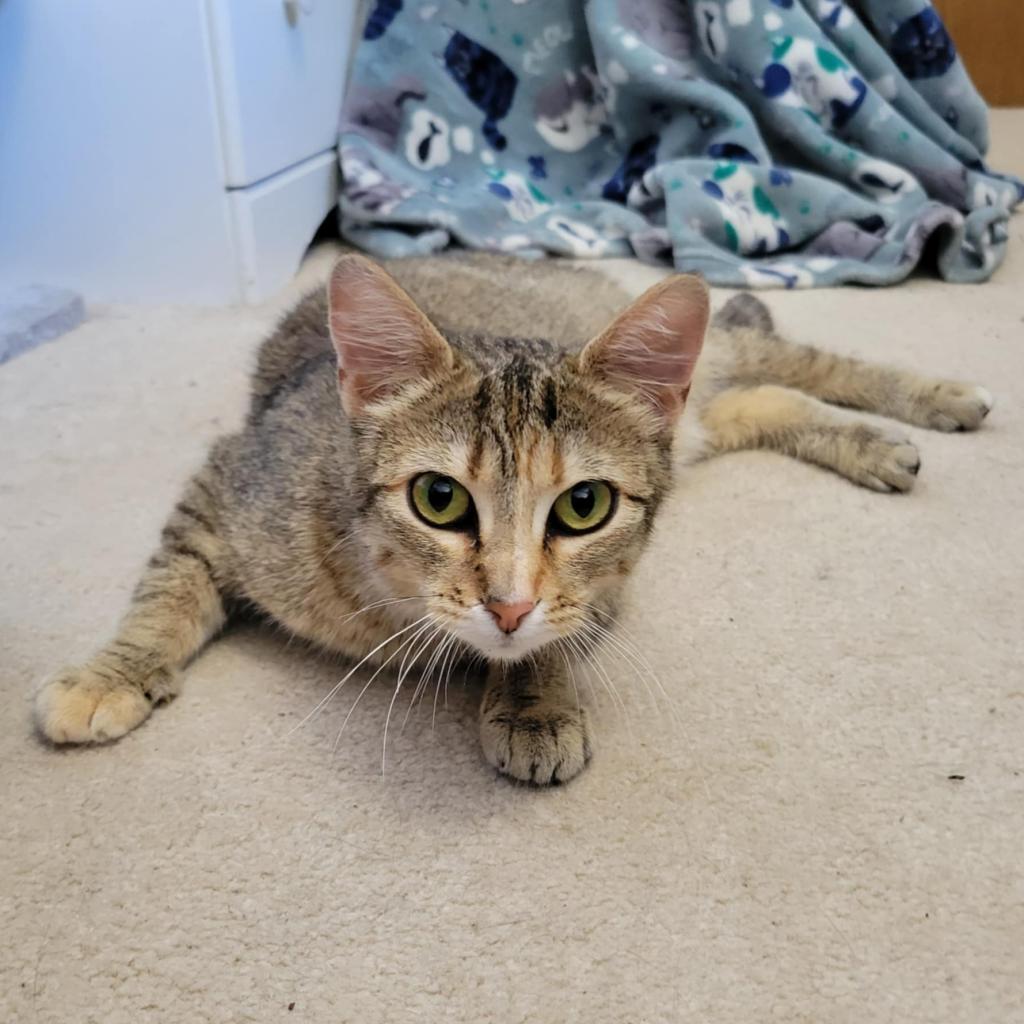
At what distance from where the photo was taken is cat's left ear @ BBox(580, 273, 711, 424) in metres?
0.93

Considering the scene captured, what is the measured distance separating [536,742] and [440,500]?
11.2 inches

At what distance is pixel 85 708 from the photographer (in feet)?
3.18

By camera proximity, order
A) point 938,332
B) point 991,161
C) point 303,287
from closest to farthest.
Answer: point 938,332
point 303,287
point 991,161

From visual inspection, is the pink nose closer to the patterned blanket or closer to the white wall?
the white wall

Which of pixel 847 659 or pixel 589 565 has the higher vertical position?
pixel 589 565

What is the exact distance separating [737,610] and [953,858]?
44 centimetres

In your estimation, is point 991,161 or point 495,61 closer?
point 495,61

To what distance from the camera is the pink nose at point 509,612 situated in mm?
832

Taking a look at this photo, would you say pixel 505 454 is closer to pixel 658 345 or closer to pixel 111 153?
pixel 658 345

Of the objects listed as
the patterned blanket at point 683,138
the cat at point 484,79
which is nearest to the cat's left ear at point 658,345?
the patterned blanket at point 683,138

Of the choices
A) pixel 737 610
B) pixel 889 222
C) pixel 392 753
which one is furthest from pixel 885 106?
pixel 392 753

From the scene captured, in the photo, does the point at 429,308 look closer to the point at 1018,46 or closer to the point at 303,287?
the point at 303,287

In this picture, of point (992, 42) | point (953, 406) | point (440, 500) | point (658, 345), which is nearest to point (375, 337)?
point (440, 500)

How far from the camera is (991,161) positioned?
326cm
